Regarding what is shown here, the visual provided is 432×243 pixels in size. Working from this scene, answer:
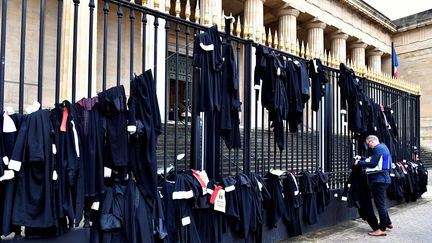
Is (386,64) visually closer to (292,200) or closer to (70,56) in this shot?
(70,56)

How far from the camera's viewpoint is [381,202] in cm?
668

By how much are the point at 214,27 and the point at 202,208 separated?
2434mm

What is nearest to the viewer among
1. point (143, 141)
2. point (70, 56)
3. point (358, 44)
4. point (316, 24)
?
point (143, 141)

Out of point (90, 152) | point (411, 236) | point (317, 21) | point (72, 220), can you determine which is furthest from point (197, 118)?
point (317, 21)

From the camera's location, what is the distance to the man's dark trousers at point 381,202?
659cm

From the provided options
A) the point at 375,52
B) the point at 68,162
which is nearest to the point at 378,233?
the point at 68,162

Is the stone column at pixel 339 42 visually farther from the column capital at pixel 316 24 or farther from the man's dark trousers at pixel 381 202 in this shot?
the man's dark trousers at pixel 381 202

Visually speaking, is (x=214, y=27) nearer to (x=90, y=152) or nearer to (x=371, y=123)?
(x=90, y=152)

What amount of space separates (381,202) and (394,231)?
70 cm

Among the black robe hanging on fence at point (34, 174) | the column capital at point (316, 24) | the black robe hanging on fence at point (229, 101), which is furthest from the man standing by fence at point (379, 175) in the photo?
the column capital at point (316, 24)

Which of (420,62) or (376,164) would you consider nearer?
(376,164)

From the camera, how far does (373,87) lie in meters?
8.64

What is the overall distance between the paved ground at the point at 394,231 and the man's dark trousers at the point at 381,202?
24 cm

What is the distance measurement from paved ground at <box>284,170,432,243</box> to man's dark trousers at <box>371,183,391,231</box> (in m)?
0.24
